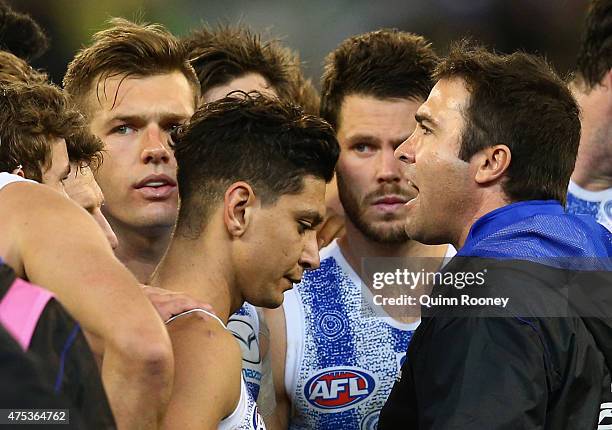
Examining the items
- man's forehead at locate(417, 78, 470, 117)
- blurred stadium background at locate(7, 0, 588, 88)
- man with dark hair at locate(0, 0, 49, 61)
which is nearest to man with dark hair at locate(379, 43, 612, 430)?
man's forehead at locate(417, 78, 470, 117)

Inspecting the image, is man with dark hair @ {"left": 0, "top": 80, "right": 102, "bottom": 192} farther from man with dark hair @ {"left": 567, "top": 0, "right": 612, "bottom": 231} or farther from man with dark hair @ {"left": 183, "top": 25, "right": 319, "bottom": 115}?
man with dark hair @ {"left": 567, "top": 0, "right": 612, "bottom": 231}

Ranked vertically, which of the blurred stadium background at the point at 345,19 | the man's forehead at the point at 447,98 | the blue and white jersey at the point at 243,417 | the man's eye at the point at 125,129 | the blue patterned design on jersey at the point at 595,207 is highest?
the blurred stadium background at the point at 345,19

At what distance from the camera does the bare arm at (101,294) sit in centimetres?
184

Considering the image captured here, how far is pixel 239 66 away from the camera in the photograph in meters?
4.01

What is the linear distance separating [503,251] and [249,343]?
38.6 inches

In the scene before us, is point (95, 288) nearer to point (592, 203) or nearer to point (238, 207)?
point (238, 207)

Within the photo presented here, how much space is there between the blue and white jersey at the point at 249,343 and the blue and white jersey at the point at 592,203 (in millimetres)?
1534

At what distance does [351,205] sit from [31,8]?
15.4 ft

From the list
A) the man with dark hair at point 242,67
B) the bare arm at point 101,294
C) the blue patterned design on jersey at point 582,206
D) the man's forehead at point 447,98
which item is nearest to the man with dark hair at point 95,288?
the bare arm at point 101,294

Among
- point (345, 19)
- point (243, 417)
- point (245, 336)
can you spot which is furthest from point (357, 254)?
point (345, 19)

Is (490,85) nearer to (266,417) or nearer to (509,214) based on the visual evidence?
(509,214)

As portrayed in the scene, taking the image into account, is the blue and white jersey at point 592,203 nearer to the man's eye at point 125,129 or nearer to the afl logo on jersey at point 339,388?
the afl logo on jersey at point 339,388

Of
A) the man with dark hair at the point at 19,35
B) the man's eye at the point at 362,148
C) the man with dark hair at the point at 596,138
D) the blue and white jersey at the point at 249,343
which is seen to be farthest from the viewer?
the man with dark hair at the point at 596,138

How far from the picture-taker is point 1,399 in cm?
107
